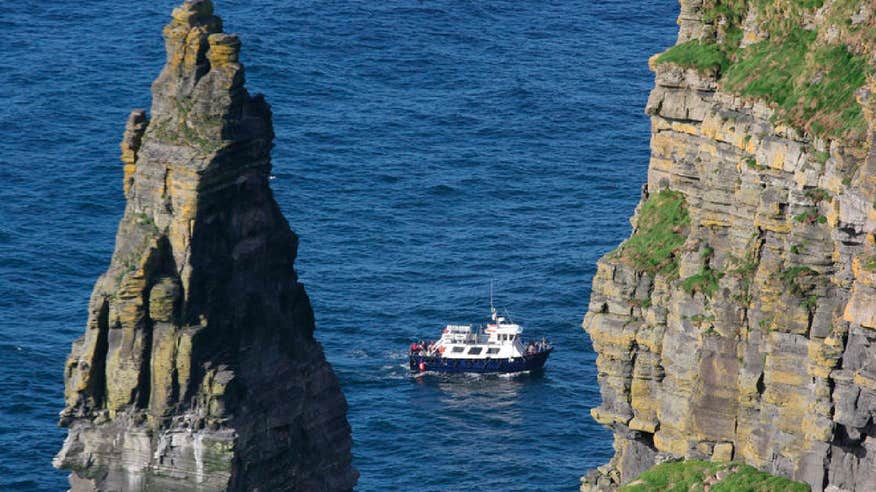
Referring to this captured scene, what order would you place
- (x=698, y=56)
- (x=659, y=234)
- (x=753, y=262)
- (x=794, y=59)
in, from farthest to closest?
(x=659, y=234)
(x=698, y=56)
(x=753, y=262)
(x=794, y=59)

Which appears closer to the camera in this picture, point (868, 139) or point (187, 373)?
point (868, 139)

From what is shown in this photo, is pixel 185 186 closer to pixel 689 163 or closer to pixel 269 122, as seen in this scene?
pixel 269 122

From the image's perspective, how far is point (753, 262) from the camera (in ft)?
430

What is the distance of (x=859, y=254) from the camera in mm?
116688

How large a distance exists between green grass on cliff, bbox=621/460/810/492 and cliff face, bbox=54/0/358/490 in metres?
34.3

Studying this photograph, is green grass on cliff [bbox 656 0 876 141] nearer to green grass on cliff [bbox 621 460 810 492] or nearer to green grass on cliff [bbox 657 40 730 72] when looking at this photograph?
green grass on cliff [bbox 657 40 730 72]

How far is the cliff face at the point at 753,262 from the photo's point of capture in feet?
394

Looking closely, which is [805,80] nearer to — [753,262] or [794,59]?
[794,59]

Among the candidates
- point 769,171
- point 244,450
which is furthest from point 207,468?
point 769,171

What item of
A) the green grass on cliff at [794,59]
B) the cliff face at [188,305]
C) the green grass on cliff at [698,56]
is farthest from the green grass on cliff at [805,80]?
the cliff face at [188,305]

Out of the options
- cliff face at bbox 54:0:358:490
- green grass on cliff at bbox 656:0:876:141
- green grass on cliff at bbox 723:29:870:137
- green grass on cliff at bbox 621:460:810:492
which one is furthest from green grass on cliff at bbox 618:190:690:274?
cliff face at bbox 54:0:358:490

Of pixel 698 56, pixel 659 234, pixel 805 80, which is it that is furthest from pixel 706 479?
pixel 698 56

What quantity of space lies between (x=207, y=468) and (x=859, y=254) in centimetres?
5959

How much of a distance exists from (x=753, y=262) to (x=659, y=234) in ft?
41.2
